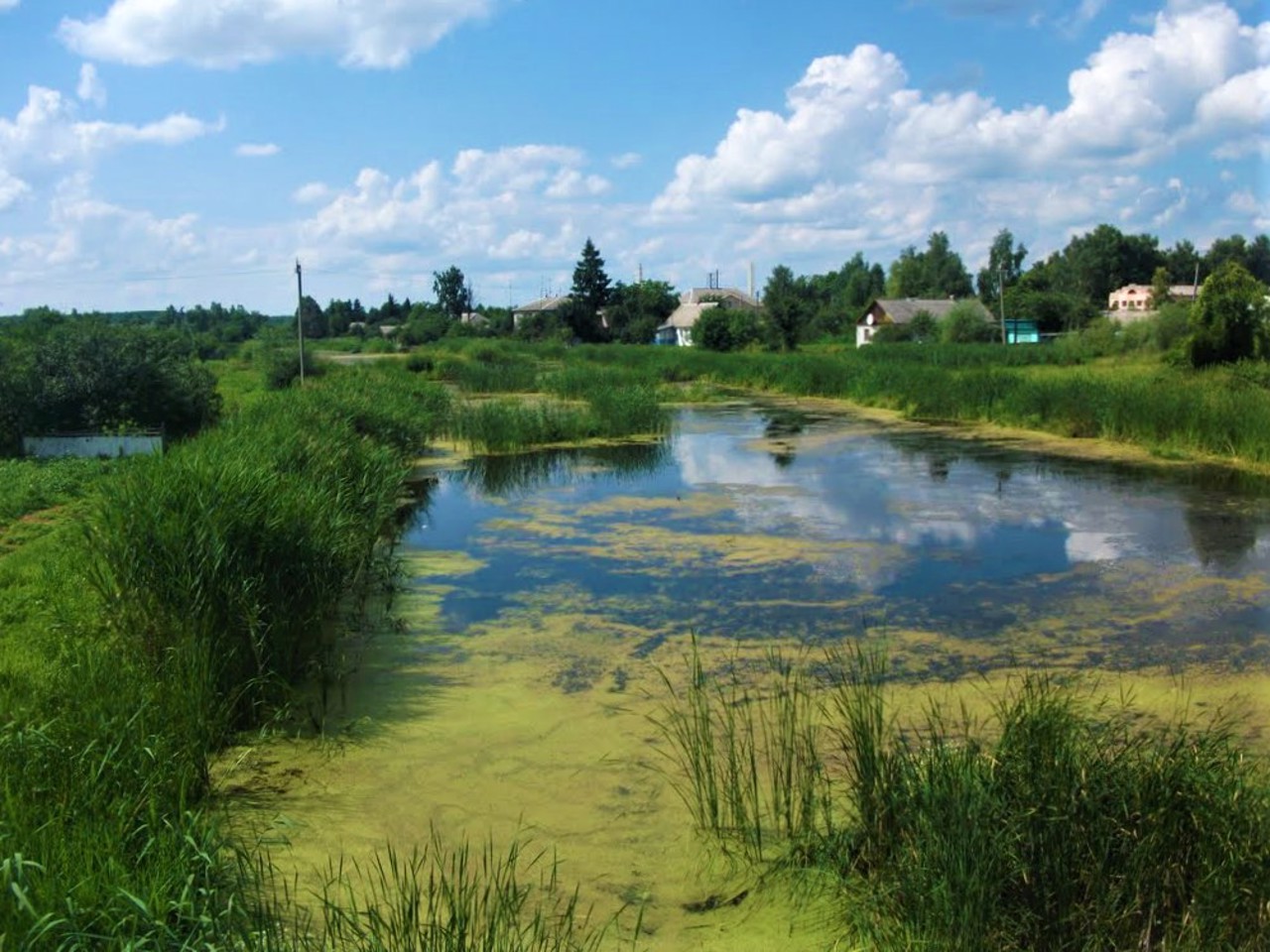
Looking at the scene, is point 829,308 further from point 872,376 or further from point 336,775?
point 336,775

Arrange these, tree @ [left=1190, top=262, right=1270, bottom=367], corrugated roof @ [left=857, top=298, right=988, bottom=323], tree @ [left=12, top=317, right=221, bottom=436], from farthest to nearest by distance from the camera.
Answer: corrugated roof @ [left=857, top=298, right=988, bottom=323], tree @ [left=1190, top=262, right=1270, bottom=367], tree @ [left=12, top=317, right=221, bottom=436]

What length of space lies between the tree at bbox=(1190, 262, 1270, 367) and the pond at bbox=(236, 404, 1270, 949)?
9.14 meters

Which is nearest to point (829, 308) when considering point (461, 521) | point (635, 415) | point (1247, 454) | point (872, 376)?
point (872, 376)

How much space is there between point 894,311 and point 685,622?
4712cm

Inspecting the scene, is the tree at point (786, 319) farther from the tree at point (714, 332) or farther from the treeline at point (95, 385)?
the treeline at point (95, 385)

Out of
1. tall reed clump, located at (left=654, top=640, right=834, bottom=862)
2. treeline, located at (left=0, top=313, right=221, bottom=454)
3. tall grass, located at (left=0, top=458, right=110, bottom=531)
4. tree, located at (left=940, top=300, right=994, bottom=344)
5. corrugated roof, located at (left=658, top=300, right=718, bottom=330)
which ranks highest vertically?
corrugated roof, located at (left=658, top=300, right=718, bottom=330)

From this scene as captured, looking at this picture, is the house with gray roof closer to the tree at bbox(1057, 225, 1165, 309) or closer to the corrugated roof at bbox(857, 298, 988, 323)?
the corrugated roof at bbox(857, 298, 988, 323)

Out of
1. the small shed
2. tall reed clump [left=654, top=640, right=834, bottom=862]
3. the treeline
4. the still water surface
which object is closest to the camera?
tall reed clump [left=654, top=640, right=834, bottom=862]

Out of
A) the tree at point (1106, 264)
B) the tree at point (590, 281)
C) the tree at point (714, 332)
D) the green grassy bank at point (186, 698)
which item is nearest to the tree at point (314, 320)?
the tree at point (590, 281)

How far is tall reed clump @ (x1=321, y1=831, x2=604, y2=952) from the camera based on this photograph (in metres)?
2.62

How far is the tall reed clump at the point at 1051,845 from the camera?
2.88 meters

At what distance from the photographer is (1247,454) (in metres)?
13.1

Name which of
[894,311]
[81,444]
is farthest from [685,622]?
[894,311]

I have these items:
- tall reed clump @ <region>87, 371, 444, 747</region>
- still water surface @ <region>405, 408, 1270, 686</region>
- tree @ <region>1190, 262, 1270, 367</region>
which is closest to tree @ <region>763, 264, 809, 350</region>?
tree @ <region>1190, 262, 1270, 367</region>
